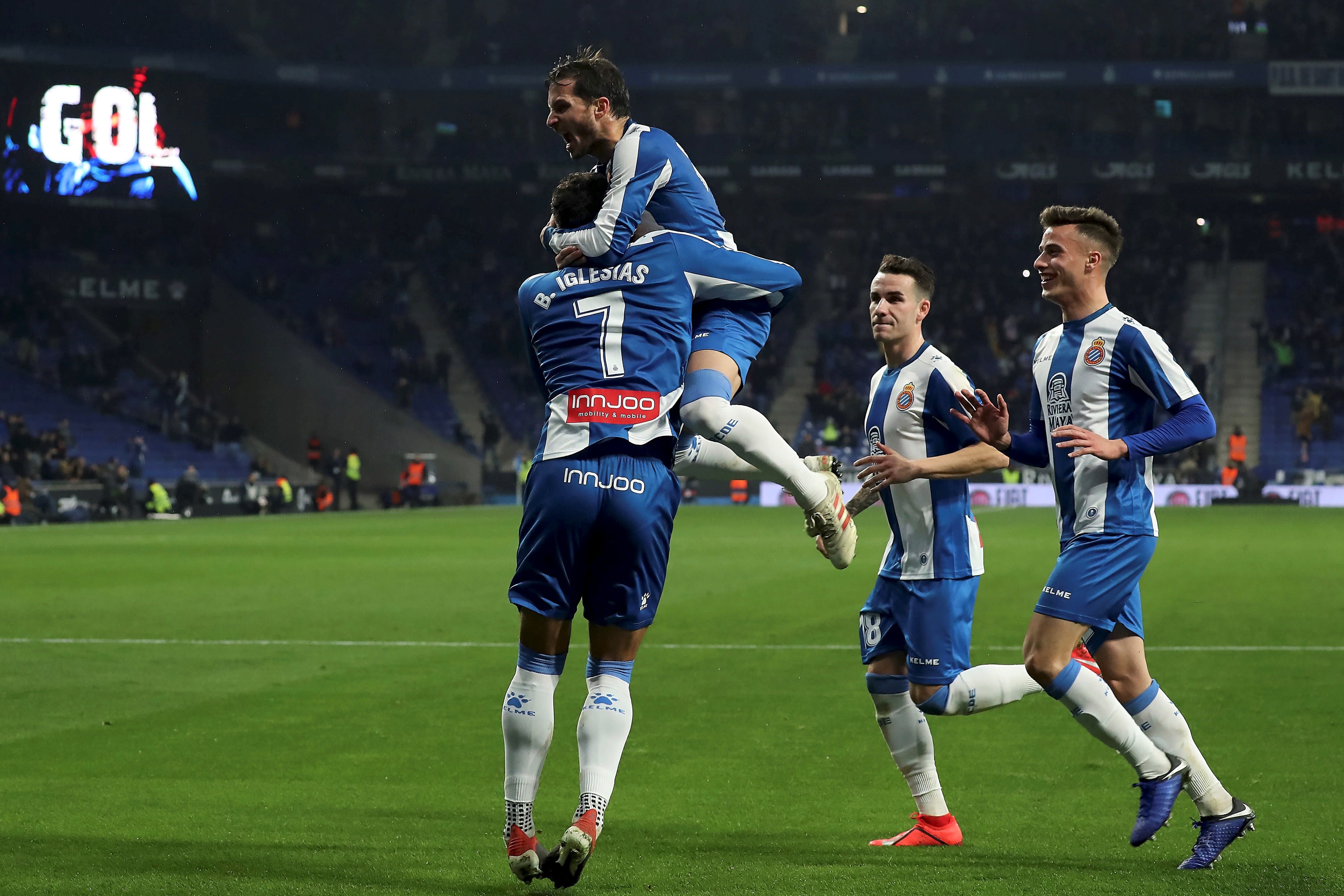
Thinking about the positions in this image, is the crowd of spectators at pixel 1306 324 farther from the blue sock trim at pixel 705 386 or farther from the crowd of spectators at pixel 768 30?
the blue sock trim at pixel 705 386

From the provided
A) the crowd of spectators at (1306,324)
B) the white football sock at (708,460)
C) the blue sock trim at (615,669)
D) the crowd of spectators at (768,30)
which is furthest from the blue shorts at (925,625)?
the crowd of spectators at (768,30)

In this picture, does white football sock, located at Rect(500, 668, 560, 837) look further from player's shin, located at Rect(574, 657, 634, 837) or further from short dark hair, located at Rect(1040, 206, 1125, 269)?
short dark hair, located at Rect(1040, 206, 1125, 269)

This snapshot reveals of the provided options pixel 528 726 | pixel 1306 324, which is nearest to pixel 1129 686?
pixel 528 726

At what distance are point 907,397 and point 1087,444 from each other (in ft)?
3.55

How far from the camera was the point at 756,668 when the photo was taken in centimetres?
1113

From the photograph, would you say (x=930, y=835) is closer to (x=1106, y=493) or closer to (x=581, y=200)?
(x=1106, y=493)

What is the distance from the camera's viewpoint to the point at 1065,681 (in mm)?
5414

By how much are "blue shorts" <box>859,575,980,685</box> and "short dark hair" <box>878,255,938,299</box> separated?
1.21m

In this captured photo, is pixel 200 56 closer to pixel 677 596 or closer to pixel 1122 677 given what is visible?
pixel 677 596

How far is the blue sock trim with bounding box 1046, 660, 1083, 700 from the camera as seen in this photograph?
541cm

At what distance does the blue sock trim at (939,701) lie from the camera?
5.83 metres

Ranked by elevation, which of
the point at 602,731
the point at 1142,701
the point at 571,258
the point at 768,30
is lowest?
the point at 1142,701

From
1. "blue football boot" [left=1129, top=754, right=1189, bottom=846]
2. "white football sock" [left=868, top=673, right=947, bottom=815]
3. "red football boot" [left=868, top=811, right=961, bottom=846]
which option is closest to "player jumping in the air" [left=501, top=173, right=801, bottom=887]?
"red football boot" [left=868, top=811, right=961, bottom=846]

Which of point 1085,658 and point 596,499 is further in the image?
point 1085,658
